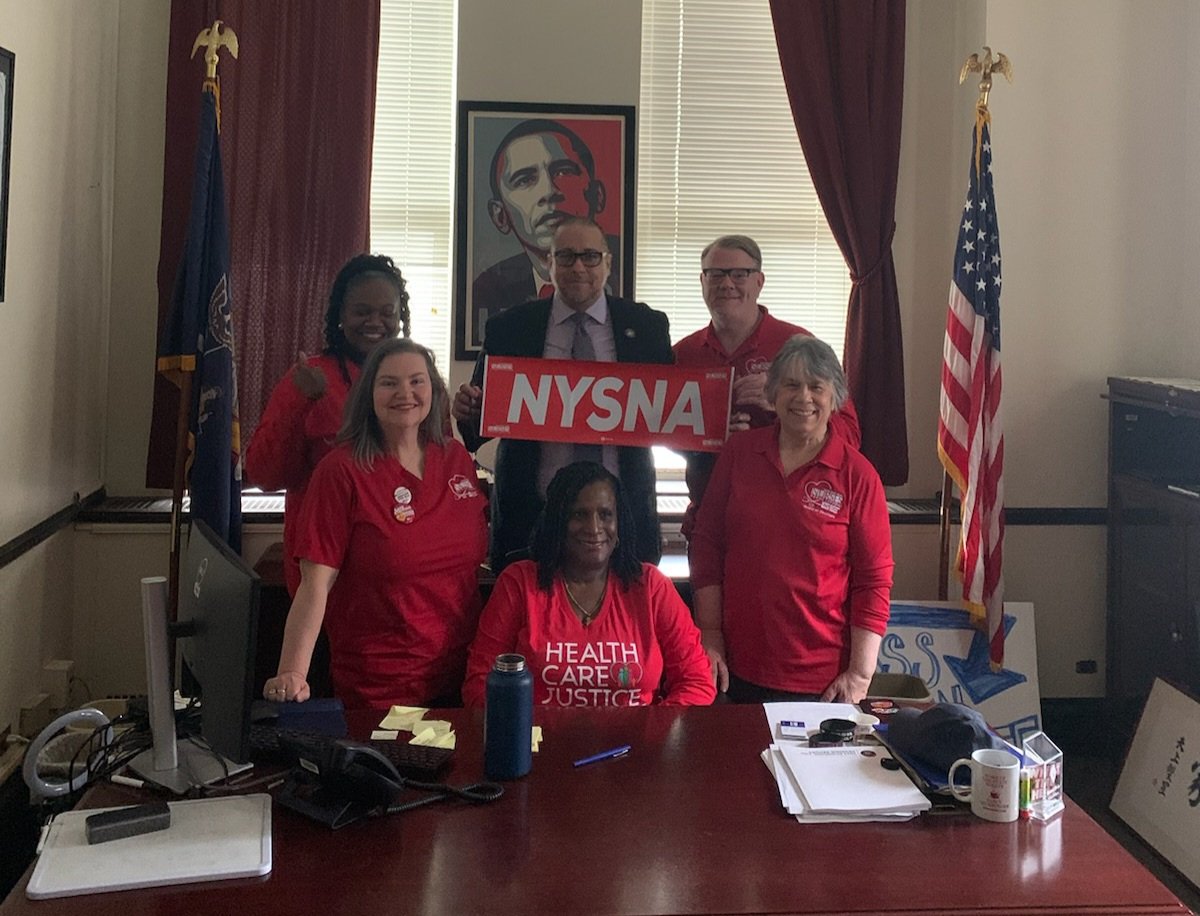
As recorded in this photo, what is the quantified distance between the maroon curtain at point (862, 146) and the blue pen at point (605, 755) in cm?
240

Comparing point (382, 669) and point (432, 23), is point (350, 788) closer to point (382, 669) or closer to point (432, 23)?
point (382, 669)

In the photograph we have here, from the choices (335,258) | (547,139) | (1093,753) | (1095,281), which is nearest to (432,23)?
(547,139)

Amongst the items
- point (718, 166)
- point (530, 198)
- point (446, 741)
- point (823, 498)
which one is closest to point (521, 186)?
point (530, 198)

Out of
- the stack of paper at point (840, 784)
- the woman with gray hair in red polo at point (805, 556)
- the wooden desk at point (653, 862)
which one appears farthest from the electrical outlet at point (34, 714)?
the stack of paper at point (840, 784)

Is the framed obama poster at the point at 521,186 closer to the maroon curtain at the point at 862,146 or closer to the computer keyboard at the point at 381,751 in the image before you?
the maroon curtain at the point at 862,146

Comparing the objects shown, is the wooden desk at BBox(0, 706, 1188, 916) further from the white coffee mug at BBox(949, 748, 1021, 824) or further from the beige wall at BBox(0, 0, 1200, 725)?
the beige wall at BBox(0, 0, 1200, 725)

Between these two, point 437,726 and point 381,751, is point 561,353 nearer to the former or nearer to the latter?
point 437,726

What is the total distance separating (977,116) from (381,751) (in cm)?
284

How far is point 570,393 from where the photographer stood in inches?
104

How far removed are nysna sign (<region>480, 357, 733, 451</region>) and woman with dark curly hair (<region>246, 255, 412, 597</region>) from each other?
32cm

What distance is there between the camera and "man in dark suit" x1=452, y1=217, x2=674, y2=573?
2.67 meters

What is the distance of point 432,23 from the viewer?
3939 millimetres

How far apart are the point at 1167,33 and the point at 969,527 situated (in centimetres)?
191

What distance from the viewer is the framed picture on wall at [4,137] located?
2682 mm
